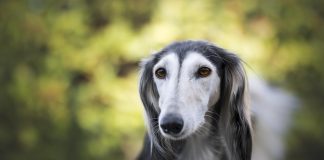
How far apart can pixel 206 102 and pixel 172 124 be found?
0.31 metres

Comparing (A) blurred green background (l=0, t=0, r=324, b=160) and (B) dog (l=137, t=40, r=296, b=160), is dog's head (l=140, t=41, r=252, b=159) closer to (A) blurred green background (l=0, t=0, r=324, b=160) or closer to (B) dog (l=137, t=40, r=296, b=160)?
(B) dog (l=137, t=40, r=296, b=160)

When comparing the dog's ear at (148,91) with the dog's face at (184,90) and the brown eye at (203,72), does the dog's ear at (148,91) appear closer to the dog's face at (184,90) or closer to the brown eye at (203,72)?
the dog's face at (184,90)

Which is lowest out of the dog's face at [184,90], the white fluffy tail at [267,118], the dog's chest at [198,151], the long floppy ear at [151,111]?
the white fluffy tail at [267,118]

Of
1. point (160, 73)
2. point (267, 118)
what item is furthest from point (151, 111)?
point (267, 118)

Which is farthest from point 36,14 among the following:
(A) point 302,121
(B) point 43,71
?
(A) point 302,121

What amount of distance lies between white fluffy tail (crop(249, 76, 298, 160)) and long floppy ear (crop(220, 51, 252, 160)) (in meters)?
1.32

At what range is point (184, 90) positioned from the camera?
3422mm

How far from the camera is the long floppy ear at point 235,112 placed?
147 inches

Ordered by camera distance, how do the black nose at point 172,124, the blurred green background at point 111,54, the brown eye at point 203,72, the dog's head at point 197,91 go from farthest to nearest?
1. the blurred green background at point 111,54
2. the brown eye at point 203,72
3. the dog's head at point 197,91
4. the black nose at point 172,124

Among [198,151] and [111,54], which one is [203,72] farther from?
[111,54]

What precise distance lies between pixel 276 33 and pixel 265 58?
0.33 m

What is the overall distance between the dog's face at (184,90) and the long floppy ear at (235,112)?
0.08 m

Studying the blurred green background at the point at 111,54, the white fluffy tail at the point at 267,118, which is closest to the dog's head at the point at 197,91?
the white fluffy tail at the point at 267,118

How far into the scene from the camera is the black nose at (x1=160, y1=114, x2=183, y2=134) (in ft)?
10.8
